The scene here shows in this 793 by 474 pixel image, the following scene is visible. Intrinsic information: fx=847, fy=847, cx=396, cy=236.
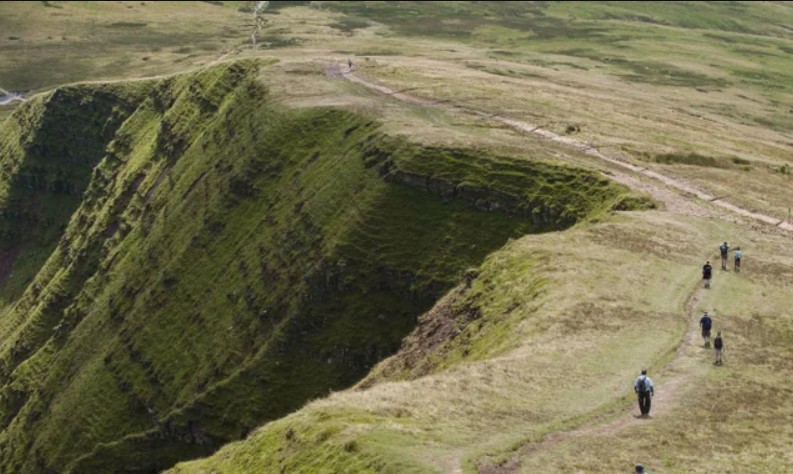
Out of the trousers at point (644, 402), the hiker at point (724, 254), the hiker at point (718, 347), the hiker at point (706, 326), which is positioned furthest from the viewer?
the hiker at point (724, 254)

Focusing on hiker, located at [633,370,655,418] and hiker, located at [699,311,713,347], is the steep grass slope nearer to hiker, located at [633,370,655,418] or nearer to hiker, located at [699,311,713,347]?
hiker, located at [699,311,713,347]

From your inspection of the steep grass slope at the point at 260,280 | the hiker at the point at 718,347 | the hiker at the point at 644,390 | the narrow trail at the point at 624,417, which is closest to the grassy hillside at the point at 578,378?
the narrow trail at the point at 624,417

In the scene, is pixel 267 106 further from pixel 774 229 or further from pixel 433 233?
→ pixel 774 229

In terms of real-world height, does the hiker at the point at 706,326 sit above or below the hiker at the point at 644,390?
below

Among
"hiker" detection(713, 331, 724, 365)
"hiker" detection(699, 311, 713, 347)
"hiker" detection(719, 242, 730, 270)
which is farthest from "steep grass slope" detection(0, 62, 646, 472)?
"hiker" detection(713, 331, 724, 365)

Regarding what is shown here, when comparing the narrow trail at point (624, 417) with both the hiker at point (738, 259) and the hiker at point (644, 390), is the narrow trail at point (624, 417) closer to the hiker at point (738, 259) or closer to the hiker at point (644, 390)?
the hiker at point (644, 390)

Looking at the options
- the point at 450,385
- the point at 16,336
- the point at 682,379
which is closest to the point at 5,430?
the point at 16,336
